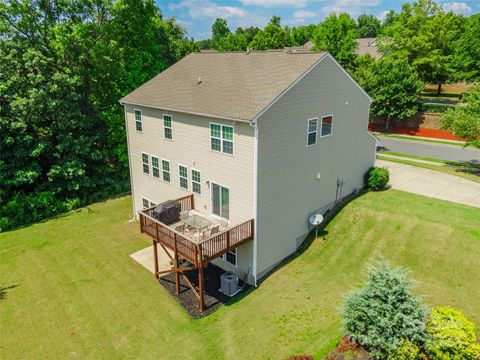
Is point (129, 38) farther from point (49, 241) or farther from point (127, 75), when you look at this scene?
point (49, 241)

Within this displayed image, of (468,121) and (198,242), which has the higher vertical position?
(468,121)

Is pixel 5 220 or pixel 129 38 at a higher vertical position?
pixel 129 38

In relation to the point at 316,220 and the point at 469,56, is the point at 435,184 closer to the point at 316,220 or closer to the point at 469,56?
the point at 316,220

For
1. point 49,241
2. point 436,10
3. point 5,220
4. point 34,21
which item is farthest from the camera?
point 436,10

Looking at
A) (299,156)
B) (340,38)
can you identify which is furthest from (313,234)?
(340,38)

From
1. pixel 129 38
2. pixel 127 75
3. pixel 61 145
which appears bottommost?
pixel 61 145


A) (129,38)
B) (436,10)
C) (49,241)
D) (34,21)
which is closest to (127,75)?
(129,38)

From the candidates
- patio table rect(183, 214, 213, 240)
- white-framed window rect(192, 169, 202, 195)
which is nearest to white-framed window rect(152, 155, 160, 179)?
white-framed window rect(192, 169, 202, 195)
